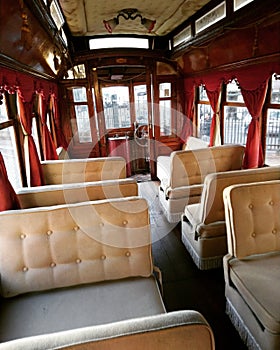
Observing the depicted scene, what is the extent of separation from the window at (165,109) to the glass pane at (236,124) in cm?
163

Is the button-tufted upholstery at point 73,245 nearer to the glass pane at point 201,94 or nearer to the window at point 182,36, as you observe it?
the window at point 182,36

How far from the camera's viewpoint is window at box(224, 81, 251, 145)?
365 cm

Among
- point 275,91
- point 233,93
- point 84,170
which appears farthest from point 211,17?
point 84,170

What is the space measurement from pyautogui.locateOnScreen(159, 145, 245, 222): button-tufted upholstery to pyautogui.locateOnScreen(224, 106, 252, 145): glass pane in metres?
0.50

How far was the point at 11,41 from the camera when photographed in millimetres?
2066

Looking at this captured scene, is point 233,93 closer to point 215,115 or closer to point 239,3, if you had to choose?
point 215,115

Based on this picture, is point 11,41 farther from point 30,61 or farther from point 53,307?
point 53,307

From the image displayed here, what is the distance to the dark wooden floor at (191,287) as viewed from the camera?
6.03 feet

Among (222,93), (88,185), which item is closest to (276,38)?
(222,93)

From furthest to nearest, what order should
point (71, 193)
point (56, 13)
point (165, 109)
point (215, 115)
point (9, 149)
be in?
point (165, 109)
point (215, 115)
point (56, 13)
point (9, 149)
point (71, 193)

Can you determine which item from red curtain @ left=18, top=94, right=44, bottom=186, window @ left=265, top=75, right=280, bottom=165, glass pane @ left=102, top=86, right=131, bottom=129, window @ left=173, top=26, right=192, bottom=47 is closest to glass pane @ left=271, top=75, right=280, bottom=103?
window @ left=265, top=75, right=280, bottom=165

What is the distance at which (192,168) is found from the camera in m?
3.32

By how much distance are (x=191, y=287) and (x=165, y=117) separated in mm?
3861

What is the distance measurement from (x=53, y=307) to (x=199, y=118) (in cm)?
445
